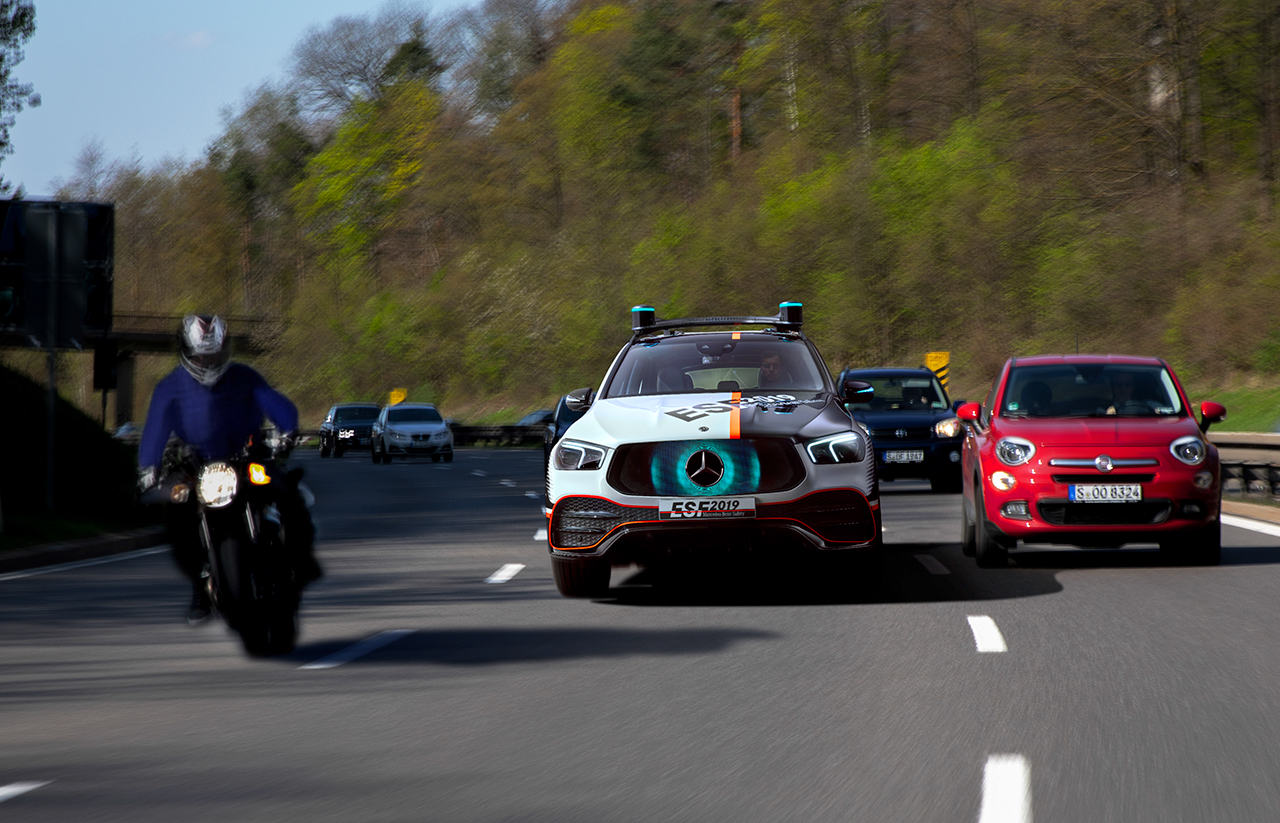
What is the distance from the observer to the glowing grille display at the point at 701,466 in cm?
1061

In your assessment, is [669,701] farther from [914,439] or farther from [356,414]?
[356,414]

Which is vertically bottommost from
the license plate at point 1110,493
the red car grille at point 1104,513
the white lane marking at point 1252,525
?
the white lane marking at point 1252,525

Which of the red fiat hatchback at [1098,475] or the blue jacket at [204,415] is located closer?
the blue jacket at [204,415]

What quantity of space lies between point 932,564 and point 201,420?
696 cm

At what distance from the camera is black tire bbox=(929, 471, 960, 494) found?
79.0ft

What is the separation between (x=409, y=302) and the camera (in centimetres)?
8350

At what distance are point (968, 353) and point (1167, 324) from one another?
25.1 feet

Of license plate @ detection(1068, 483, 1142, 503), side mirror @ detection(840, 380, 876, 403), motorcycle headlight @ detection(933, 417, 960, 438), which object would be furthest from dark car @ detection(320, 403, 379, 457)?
license plate @ detection(1068, 483, 1142, 503)

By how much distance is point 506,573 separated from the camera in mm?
13633

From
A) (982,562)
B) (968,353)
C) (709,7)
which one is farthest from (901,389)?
(709,7)

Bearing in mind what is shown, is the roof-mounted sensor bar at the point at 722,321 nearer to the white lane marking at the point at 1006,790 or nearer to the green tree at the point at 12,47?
the white lane marking at the point at 1006,790

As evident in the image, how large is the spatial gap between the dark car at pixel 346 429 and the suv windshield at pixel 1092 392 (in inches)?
1633

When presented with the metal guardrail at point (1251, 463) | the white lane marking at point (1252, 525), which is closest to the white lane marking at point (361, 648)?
the white lane marking at point (1252, 525)

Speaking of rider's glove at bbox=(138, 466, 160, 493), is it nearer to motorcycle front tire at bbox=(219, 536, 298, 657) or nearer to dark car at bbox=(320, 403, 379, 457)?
motorcycle front tire at bbox=(219, 536, 298, 657)
